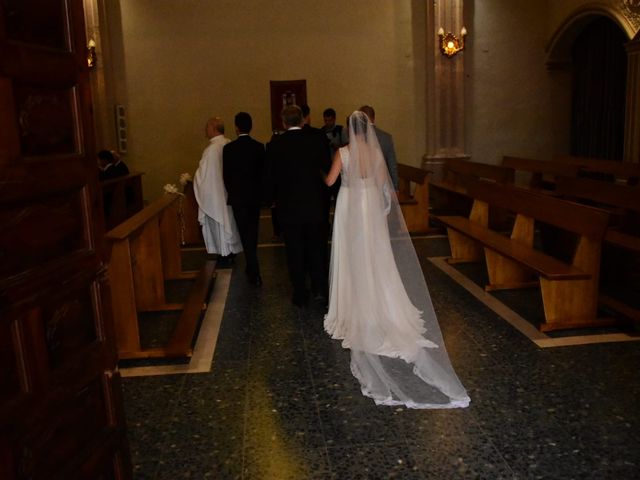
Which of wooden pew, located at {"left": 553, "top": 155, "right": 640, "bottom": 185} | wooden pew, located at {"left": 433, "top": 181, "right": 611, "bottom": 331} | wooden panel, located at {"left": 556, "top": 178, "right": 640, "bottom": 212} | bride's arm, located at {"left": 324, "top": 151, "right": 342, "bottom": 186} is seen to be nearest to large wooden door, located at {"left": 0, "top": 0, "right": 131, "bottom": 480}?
bride's arm, located at {"left": 324, "top": 151, "right": 342, "bottom": 186}

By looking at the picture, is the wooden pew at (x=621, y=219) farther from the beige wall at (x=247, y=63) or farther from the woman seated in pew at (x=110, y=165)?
the beige wall at (x=247, y=63)

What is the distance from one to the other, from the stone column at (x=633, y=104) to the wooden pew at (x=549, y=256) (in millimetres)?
3754

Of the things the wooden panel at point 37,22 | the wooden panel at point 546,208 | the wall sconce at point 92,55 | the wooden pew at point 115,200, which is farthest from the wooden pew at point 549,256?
the wall sconce at point 92,55

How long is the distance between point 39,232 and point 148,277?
13.8ft

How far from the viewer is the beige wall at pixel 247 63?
12445 mm

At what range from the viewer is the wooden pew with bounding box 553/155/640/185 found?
835 centimetres

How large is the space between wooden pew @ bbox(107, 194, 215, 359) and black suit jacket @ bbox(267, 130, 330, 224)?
115 centimetres

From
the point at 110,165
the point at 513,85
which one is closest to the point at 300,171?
the point at 110,165

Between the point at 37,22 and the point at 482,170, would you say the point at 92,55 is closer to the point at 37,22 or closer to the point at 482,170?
the point at 482,170

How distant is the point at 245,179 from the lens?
6523mm

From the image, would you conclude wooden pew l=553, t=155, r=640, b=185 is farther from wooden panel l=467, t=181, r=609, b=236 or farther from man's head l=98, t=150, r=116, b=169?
man's head l=98, t=150, r=116, b=169

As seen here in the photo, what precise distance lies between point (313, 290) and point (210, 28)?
814 cm

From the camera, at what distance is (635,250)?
18.2 ft

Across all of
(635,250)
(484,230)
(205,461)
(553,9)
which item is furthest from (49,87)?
(553,9)
